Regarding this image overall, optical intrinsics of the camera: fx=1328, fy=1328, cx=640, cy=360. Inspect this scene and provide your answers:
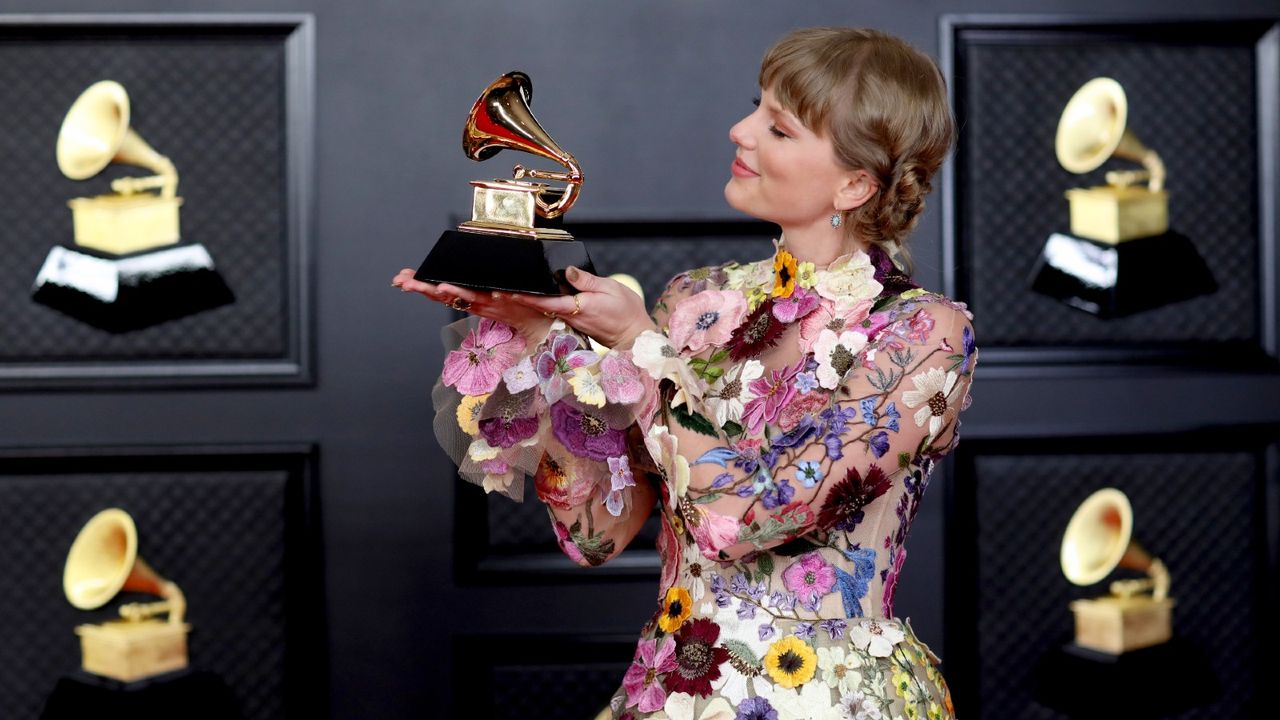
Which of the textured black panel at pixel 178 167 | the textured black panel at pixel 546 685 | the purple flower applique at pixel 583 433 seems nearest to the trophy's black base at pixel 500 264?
the purple flower applique at pixel 583 433

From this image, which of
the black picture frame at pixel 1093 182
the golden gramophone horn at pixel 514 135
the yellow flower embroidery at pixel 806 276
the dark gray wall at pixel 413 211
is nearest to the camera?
the golden gramophone horn at pixel 514 135

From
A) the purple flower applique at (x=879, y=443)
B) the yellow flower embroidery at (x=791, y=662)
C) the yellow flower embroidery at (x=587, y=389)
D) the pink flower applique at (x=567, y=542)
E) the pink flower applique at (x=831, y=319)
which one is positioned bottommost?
the yellow flower embroidery at (x=791, y=662)

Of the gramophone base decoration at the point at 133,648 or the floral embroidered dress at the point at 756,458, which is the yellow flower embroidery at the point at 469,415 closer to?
the floral embroidered dress at the point at 756,458

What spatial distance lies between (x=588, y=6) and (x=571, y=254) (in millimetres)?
1172

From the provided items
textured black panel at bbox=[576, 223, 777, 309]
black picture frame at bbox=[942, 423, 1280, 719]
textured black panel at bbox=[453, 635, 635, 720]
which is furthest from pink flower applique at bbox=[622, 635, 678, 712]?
black picture frame at bbox=[942, 423, 1280, 719]

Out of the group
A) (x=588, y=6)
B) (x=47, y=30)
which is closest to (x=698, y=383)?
(x=588, y=6)

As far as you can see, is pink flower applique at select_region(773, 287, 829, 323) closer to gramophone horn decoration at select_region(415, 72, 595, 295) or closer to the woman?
the woman

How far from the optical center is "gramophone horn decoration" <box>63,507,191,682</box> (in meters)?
2.39

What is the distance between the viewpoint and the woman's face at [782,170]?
1.44 meters

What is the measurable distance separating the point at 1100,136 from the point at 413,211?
1.30 meters

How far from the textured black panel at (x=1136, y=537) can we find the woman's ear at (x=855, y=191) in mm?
1141

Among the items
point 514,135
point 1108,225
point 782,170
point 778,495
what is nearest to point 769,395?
point 778,495

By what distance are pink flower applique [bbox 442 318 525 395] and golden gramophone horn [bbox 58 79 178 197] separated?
1.25 m

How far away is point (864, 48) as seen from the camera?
4.70 ft
